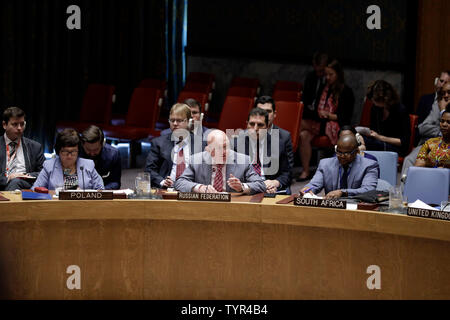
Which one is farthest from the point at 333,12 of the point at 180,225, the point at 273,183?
the point at 180,225

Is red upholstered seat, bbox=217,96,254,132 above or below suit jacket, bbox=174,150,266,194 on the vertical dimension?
Answer: above

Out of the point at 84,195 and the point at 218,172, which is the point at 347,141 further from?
the point at 84,195

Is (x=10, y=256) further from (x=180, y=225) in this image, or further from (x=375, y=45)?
(x=375, y=45)

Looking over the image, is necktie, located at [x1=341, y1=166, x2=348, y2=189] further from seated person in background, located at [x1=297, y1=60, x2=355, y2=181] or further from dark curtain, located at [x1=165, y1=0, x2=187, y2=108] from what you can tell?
dark curtain, located at [x1=165, y1=0, x2=187, y2=108]

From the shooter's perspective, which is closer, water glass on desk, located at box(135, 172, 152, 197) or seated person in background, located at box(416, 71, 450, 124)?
water glass on desk, located at box(135, 172, 152, 197)

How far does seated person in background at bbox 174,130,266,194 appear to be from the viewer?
4357 mm

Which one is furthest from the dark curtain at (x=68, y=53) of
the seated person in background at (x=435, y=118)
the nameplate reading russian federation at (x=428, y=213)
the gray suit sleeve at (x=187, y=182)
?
the nameplate reading russian federation at (x=428, y=213)

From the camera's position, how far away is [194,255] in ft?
13.9

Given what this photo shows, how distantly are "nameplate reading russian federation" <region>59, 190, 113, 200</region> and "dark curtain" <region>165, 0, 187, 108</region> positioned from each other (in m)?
5.56

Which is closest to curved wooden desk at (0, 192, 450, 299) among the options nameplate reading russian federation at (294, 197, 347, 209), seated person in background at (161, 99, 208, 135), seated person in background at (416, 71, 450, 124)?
nameplate reading russian federation at (294, 197, 347, 209)
